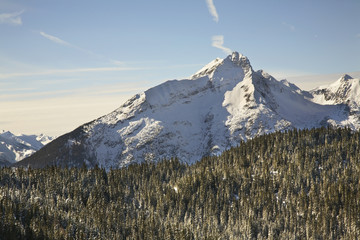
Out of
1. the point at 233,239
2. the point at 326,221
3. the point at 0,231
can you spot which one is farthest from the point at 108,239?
the point at 326,221

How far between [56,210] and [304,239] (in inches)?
5142

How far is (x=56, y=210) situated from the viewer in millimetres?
196750

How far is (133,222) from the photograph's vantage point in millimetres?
195500

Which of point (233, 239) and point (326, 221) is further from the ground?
point (326, 221)

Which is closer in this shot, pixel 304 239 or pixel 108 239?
pixel 108 239

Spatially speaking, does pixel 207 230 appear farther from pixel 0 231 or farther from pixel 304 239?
pixel 0 231

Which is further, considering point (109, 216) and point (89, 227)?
point (109, 216)

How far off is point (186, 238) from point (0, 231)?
8384 cm

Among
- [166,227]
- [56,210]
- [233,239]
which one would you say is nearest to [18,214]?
[56,210]

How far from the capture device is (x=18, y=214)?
187875 mm

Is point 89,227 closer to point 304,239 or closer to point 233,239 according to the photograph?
point 233,239

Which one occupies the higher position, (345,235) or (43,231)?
(345,235)

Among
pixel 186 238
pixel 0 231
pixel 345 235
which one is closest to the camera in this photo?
pixel 0 231

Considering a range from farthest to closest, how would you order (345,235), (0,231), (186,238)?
(345,235) → (186,238) → (0,231)
